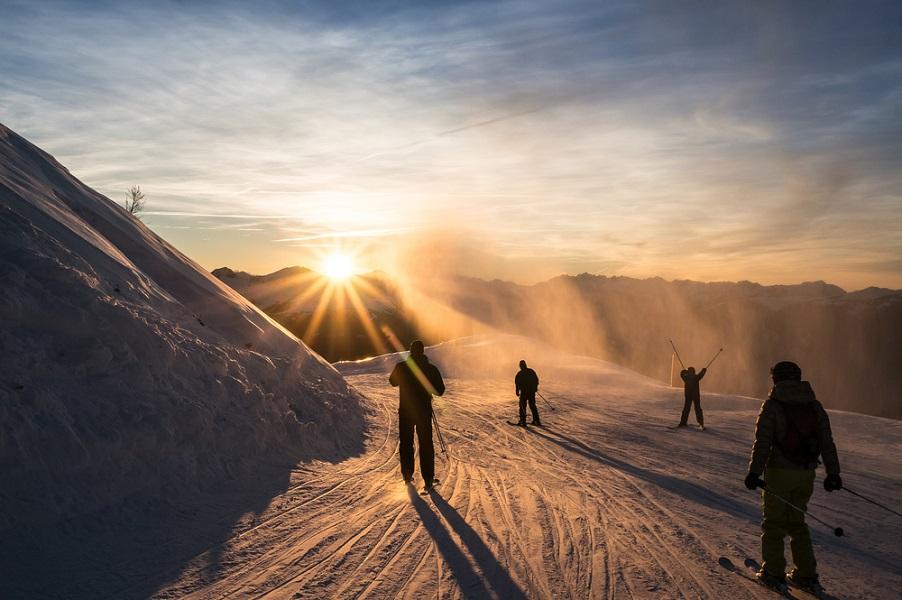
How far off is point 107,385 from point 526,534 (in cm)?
613

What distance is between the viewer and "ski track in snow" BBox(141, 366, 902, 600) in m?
5.10

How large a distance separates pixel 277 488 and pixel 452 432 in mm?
6978

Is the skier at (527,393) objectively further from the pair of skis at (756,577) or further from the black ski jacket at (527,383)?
the pair of skis at (756,577)

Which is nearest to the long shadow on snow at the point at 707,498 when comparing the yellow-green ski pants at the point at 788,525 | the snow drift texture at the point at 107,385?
Result: the yellow-green ski pants at the point at 788,525

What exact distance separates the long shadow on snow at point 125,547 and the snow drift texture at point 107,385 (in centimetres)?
28

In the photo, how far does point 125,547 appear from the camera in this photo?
18.3ft

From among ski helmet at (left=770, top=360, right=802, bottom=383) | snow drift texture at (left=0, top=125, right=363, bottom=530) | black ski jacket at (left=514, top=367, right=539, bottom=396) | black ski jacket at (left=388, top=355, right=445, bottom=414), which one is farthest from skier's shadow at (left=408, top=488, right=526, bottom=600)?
black ski jacket at (left=514, top=367, right=539, bottom=396)

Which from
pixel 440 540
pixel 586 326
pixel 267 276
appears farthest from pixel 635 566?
pixel 586 326

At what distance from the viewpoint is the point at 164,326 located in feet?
32.9

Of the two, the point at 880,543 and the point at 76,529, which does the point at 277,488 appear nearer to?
the point at 76,529

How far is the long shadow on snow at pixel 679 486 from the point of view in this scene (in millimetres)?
8086

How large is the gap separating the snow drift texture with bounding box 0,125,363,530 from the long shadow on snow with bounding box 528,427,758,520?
5487mm

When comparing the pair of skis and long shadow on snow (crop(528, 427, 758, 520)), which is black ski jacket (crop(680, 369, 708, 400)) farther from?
the pair of skis

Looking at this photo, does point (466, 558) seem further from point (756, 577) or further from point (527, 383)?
point (527, 383)
